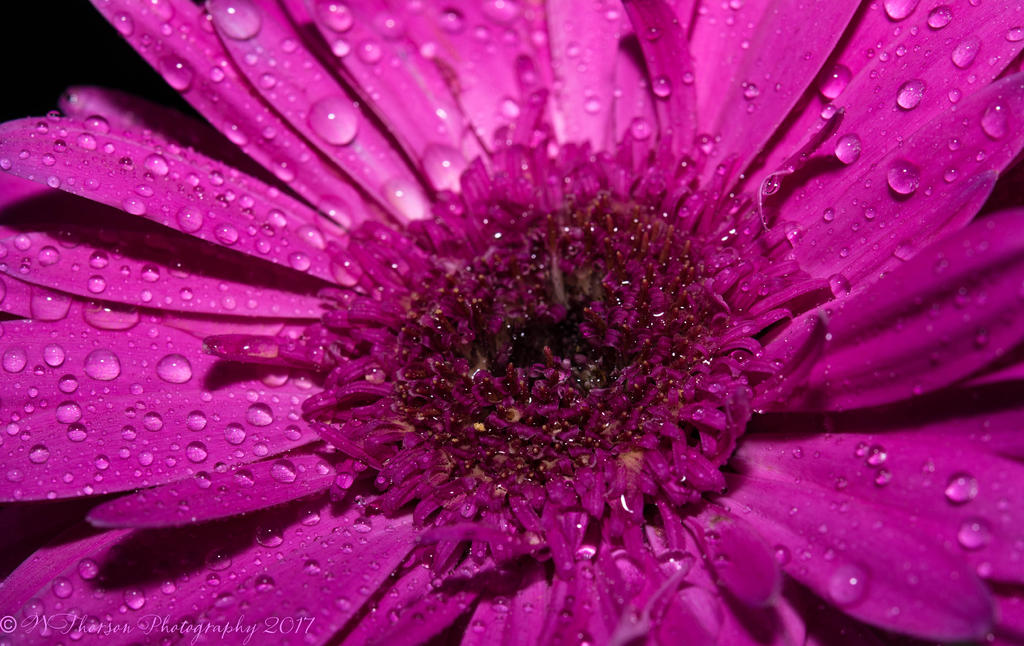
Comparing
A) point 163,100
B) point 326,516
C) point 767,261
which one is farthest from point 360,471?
point 163,100

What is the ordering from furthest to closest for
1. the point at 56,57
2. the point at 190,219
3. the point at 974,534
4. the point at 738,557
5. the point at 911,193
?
1. the point at 56,57
2. the point at 190,219
3. the point at 911,193
4. the point at 738,557
5. the point at 974,534

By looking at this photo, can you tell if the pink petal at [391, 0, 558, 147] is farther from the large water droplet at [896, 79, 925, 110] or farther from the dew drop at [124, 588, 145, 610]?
the dew drop at [124, 588, 145, 610]

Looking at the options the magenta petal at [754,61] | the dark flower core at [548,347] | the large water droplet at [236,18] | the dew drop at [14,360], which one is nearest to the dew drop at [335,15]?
the large water droplet at [236,18]

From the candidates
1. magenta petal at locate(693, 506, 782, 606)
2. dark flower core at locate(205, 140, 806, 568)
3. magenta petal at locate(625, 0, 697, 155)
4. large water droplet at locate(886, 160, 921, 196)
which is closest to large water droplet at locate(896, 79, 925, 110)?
large water droplet at locate(886, 160, 921, 196)

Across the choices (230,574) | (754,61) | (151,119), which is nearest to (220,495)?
(230,574)

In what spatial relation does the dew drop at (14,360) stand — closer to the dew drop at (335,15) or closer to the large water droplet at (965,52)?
the dew drop at (335,15)

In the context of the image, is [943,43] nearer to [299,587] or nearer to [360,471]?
[360,471]

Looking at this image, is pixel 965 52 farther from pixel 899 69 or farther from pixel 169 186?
pixel 169 186
